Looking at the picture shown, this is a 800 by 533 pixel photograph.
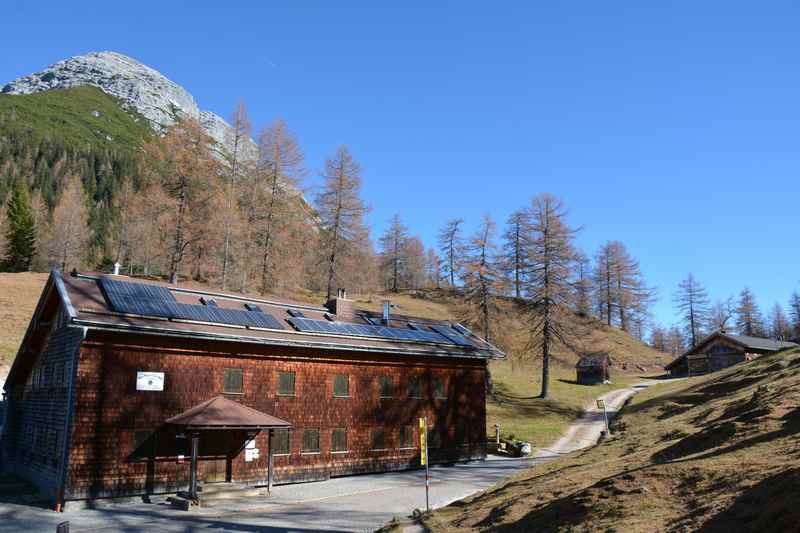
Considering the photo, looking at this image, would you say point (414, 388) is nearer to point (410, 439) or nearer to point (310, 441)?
point (410, 439)

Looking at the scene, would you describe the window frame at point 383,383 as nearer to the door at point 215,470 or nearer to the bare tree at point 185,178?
the door at point 215,470

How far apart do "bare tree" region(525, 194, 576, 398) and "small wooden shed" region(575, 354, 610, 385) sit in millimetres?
14992

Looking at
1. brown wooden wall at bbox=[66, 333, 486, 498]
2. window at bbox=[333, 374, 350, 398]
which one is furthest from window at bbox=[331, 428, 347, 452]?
window at bbox=[333, 374, 350, 398]

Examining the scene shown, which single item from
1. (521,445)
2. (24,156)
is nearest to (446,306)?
(521,445)

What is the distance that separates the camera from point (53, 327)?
23.9m

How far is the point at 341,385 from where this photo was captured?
86.4 feet

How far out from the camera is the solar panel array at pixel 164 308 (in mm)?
21766

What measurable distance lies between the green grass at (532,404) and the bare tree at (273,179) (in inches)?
903

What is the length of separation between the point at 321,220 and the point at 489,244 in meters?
16.4

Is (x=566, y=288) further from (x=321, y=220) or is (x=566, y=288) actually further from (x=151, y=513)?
(x=151, y=513)

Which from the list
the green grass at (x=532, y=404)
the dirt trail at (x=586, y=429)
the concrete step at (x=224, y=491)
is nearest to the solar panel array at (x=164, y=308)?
the concrete step at (x=224, y=491)

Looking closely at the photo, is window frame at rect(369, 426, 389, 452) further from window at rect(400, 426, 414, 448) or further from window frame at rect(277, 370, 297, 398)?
window frame at rect(277, 370, 297, 398)

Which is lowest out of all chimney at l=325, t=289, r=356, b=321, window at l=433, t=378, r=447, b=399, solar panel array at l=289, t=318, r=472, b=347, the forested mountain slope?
window at l=433, t=378, r=447, b=399

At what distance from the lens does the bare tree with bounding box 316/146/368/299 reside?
54.9 m
